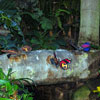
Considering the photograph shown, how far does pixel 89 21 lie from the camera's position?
2734 mm

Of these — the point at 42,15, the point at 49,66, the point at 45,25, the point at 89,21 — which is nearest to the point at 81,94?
the point at 49,66

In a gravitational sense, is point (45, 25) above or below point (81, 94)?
above

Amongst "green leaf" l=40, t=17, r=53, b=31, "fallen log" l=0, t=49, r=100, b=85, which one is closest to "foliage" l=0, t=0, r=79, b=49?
"green leaf" l=40, t=17, r=53, b=31

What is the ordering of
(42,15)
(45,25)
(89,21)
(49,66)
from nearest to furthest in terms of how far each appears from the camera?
(49,66)
(89,21)
(45,25)
(42,15)

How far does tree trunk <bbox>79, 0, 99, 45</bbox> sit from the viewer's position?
2.71 m

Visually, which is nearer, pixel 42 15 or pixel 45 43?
pixel 45 43

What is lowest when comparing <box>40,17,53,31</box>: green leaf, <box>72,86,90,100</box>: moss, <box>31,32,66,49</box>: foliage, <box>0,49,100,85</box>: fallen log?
<box>72,86,90,100</box>: moss

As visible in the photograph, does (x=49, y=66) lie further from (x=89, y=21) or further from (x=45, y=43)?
(x=89, y=21)

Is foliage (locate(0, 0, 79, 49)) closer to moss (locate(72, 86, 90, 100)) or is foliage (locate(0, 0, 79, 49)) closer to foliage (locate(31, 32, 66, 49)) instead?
foliage (locate(31, 32, 66, 49))

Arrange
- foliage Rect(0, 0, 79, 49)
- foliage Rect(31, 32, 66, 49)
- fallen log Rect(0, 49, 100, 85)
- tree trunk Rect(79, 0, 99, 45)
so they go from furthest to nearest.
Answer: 1. foliage Rect(0, 0, 79, 49)
2. foliage Rect(31, 32, 66, 49)
3. tree trunk Rect(79, 0, 99, 45)
4. fallen log Rect(0, 49, 100, 85)

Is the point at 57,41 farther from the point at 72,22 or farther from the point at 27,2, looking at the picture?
the point at 27,2

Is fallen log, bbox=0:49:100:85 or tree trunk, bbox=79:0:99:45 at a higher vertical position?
tree trunk, bbox=79:0:99:45

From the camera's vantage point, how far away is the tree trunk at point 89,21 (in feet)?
8.91

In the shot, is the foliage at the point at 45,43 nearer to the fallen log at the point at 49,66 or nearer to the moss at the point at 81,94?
the fallen log at the point at 49,66
